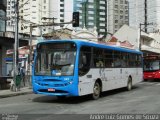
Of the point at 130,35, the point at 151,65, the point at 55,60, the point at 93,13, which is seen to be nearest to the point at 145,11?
the point at 130,35

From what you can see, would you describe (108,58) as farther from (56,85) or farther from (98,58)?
(56,85)

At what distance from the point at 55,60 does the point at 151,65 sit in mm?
22960

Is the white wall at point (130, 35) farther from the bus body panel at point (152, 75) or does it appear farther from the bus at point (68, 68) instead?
the bus at point (68, 68)

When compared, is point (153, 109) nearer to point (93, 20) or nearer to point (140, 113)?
point (140, 113)

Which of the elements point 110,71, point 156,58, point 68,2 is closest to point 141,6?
point 156,58

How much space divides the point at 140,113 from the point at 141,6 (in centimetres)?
4789

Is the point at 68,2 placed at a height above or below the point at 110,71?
above

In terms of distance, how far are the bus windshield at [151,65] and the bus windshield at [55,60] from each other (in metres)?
22.5

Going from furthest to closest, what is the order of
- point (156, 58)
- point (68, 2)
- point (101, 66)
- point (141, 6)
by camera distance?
point (68, 2)
point (141, 6)
point (156, 58)
point (101, 66)

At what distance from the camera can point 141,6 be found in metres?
59.2

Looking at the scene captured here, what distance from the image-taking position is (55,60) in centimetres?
1672

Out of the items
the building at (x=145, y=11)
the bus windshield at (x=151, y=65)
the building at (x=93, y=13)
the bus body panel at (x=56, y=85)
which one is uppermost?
the building at (x=93, y=13)

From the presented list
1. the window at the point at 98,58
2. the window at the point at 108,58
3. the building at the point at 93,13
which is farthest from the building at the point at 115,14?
the window at the point at 98,58

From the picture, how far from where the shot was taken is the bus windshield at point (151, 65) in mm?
37875
